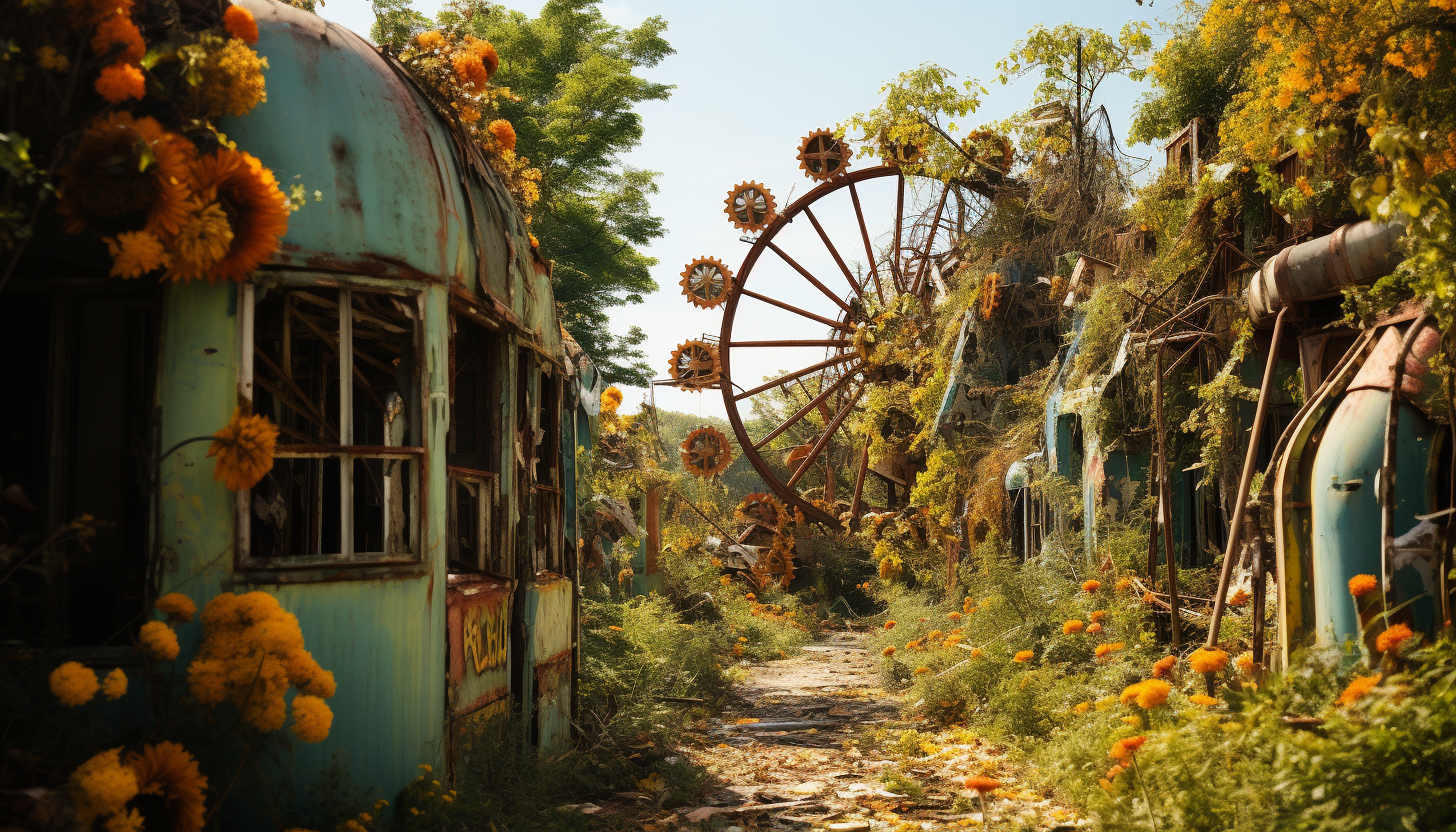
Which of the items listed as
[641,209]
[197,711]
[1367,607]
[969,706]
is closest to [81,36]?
[197,711]

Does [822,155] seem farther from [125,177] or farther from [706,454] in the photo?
[125,177]

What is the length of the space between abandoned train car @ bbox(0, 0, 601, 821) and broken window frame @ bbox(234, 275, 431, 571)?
0.01m

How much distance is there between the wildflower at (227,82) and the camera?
4.29m

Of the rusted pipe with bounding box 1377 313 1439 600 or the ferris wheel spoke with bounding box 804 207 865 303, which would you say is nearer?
the rusted pipe with bounding box 1377 313 1439 600

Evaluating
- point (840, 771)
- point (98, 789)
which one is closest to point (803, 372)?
point (840, 771)

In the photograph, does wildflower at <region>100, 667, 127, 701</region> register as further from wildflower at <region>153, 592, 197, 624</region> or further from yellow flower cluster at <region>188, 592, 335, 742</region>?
wildflower at <region>153, 592, 197, 624</region>

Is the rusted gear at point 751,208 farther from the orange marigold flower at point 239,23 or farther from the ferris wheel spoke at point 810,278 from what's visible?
the orange marigold flower at point 239,23

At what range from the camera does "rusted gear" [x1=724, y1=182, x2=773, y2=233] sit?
21.8 metres

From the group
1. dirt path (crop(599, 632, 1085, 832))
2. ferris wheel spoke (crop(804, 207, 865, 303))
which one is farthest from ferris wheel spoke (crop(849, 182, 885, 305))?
dirt path (crop(599, 632, 1085, 832))

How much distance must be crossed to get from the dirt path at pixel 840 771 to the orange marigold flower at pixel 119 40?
4.73m

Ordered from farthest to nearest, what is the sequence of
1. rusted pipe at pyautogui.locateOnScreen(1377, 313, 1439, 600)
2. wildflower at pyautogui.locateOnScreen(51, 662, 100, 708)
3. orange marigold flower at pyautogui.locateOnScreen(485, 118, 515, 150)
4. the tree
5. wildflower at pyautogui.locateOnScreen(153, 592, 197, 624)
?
1. the tree
2. orange marigold flower at pyautogui.locateOnScreen(485, 118, 515, 150)
3. rusted pipe at pyautogui.locateOnScreen(1377, 313, 1439, 600)
4. wildflower at pyautogui.locateOnScreen(153, 592, 197, 624)
5. wildflower at pyautogui.locateOnScreen(51, 662, 100, 708)

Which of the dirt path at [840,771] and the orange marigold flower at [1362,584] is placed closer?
the orange marigold flower at [1362,584]

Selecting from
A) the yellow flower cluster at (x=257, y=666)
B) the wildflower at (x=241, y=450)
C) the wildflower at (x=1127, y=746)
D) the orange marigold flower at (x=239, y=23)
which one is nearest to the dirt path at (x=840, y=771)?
the wildflower at (x=1127, y=746)

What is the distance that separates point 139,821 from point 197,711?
0.74m
